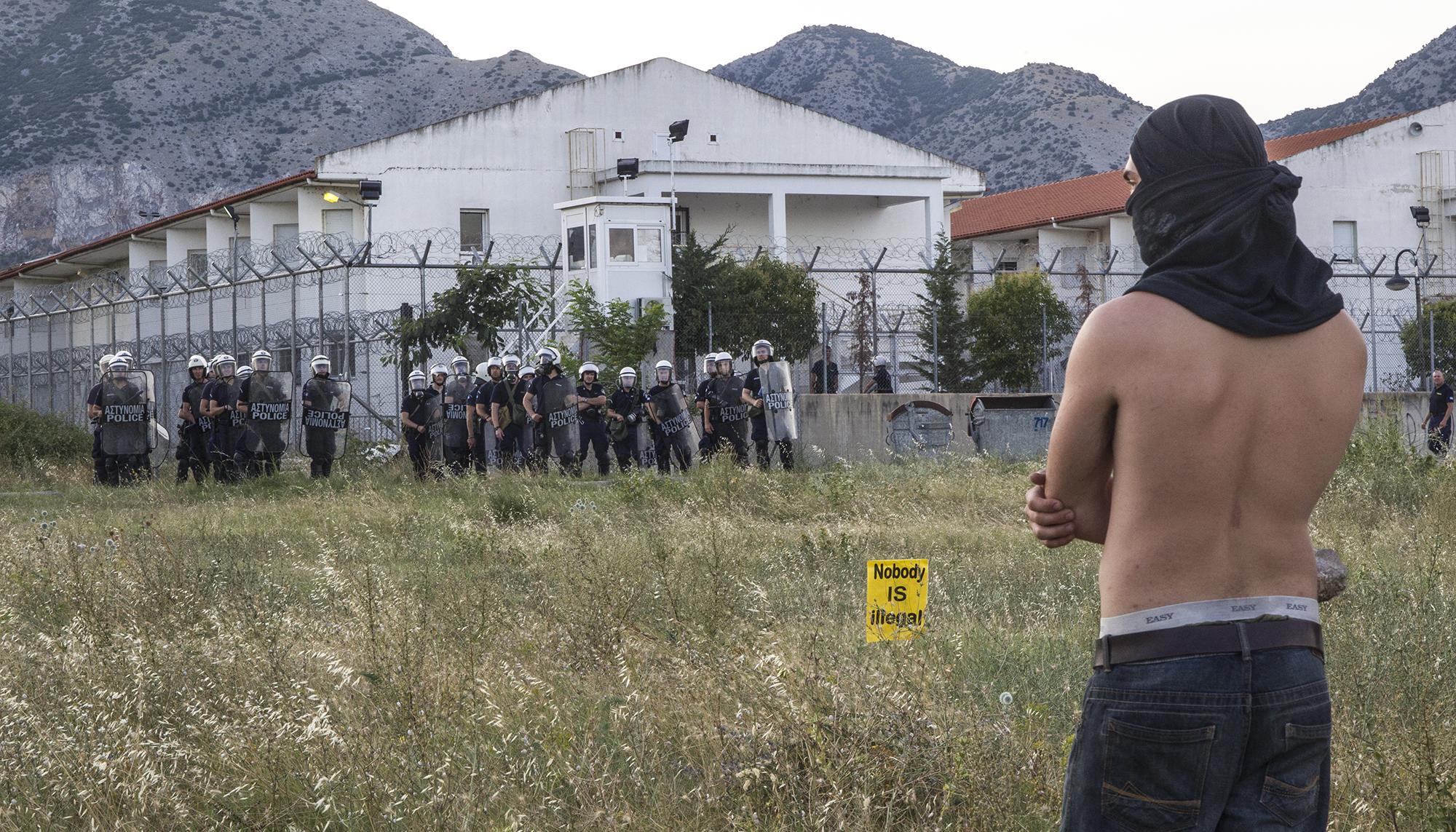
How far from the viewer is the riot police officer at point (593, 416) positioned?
21766 mm

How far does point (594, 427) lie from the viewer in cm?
2189

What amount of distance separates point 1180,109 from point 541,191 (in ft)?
136

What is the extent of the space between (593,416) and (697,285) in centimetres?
1070

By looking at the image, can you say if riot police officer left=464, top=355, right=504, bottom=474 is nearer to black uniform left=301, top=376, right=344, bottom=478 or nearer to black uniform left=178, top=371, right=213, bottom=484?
black uniform left=301, top=376, right=344, bottom=478

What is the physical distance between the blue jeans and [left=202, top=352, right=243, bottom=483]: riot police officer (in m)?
19.3

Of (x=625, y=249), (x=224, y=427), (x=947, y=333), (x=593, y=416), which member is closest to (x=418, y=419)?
(x=593, y=416)

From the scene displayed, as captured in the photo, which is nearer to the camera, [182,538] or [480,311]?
[182,538]

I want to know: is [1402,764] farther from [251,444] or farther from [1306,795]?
[251,444]

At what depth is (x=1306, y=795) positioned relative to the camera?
9.20 ft

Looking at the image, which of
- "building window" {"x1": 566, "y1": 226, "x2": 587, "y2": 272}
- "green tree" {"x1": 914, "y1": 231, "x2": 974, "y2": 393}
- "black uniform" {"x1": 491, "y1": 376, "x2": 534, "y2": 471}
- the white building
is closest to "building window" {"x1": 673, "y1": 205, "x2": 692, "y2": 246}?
the white building

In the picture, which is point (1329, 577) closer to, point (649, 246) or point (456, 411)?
point (456, 411)

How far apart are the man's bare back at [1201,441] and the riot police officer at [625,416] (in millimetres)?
19226

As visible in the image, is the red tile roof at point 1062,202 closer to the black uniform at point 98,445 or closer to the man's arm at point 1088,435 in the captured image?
the black uniform at point 98,445

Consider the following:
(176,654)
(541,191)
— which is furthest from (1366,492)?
(541,191)
